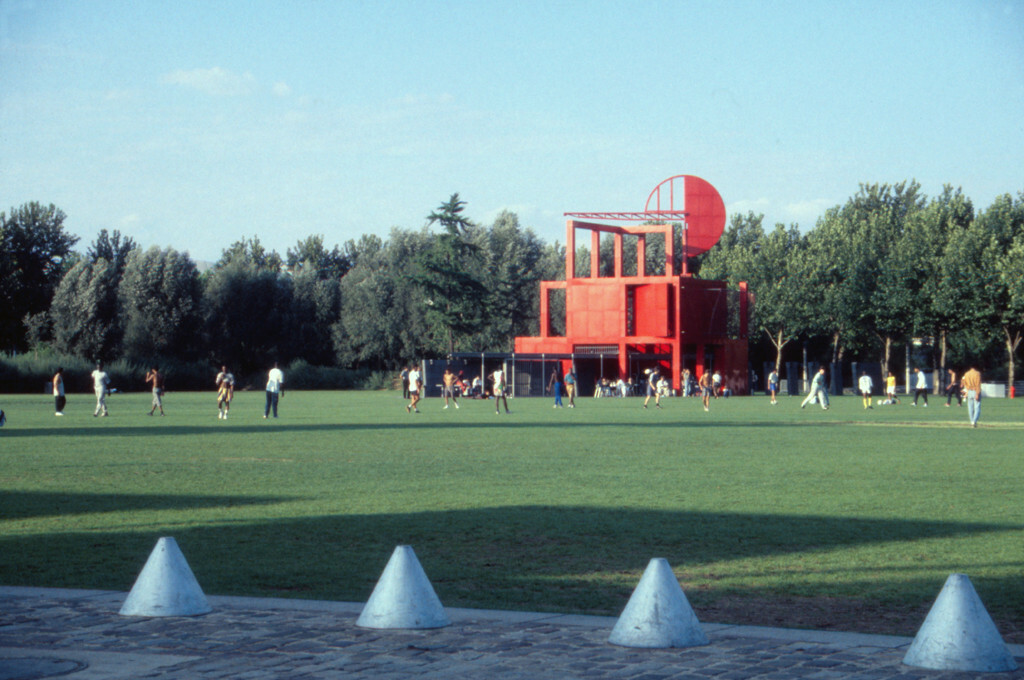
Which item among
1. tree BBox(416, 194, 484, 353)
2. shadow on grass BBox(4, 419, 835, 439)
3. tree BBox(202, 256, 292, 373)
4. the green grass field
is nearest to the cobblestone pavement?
the green grass field

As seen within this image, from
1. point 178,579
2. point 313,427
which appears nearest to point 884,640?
point 178,579

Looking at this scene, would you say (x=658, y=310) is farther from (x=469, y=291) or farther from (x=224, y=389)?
(x=224, y=389)

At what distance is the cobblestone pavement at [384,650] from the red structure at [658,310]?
2494 inches

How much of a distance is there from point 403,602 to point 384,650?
0.59m

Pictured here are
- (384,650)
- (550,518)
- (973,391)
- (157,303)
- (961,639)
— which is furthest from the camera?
(157,303)

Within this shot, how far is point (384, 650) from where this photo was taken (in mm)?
6449

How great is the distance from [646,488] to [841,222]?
7714cm

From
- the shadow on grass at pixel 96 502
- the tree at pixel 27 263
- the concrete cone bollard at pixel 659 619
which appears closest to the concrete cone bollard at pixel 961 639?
the concrete cone bollard at pixel 659 619

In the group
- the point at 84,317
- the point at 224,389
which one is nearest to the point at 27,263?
the point at 84,317

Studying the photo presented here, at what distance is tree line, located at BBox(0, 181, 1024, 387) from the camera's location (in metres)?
75.2

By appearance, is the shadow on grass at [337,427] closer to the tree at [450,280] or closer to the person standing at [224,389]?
the person standing at [224,389]

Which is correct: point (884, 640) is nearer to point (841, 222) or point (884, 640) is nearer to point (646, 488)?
point (646, 488)

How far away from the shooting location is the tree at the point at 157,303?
3401 inches

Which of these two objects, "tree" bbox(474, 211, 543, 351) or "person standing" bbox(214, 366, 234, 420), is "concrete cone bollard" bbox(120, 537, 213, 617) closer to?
"person standing" bbox(214, 366, 234, 420)
